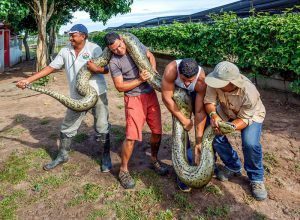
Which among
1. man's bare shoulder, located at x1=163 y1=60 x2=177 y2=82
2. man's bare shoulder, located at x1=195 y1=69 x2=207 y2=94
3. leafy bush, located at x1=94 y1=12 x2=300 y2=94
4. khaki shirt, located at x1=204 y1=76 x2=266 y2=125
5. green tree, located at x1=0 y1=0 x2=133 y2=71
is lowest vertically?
khaki shirt, located at x1=204 y1=76 x2=266 y2=125

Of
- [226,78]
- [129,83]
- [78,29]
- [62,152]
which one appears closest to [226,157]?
[226,78]

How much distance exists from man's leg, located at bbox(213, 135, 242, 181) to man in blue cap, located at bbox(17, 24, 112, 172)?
168cm

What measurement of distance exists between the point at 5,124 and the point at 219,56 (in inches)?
239

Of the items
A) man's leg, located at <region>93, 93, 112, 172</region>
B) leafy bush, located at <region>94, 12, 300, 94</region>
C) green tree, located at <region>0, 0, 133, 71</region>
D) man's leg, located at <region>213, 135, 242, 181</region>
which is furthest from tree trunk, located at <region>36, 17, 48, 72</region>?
man's leg, located at <region>213, 135, 242, 181</region>

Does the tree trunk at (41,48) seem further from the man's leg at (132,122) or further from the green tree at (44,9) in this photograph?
the man's leg at (132,122)

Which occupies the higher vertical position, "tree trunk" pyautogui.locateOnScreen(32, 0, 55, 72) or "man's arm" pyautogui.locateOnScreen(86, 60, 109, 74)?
"tree trunk" pyautogui.locateOnScreen(32, 0, 55, 72)

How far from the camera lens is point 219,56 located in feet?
30.7

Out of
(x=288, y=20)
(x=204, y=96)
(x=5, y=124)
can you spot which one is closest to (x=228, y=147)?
(x=204, y=96)

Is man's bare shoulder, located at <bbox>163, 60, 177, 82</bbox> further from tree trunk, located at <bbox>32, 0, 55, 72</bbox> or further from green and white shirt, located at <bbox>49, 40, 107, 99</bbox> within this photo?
tree trunk, located at <bbox>32, 0, 55, 72</bbox>

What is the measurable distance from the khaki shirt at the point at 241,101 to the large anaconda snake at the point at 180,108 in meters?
0.29

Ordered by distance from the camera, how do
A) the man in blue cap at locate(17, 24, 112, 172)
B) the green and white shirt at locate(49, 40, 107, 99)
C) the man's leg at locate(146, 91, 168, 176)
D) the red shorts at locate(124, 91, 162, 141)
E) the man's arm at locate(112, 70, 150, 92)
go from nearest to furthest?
the man's arm at locate(112, 70, 150, 92)
the red shorts at locate(124, 91, 162, 141)
the man's leg at locate(146, 91, 168, 176)
the man in blue cap at locate(17, 24, 112, 172)
the green and white shirt at locate(49, 40, 107, 99)

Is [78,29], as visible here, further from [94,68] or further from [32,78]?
[32,78]

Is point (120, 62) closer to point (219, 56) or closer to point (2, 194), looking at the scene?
point (2, 194)

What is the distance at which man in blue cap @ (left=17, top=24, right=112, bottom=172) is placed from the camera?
14.8 feet
